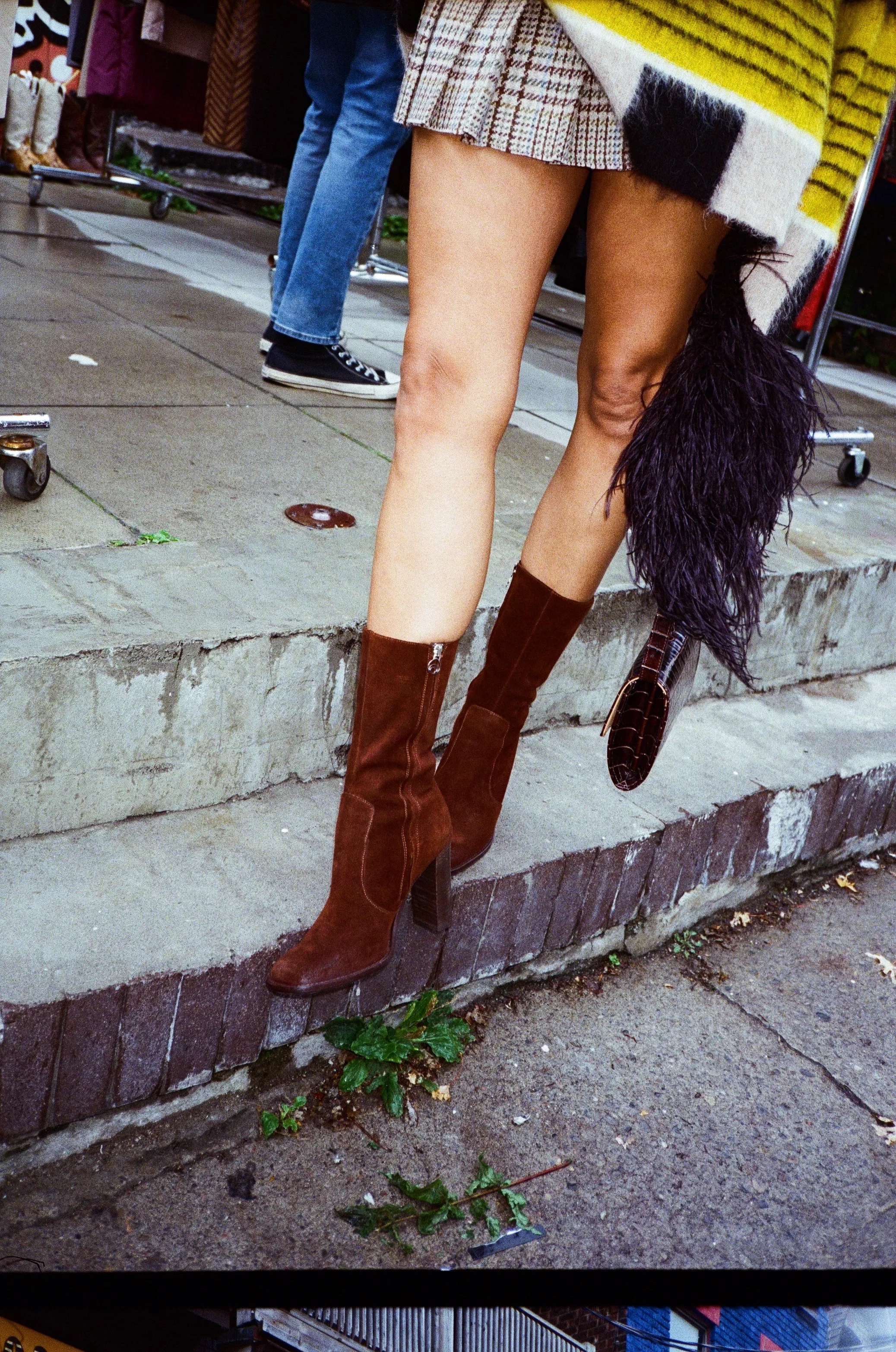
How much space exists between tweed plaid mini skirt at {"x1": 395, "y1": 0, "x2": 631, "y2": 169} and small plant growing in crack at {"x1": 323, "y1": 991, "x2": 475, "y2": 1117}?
3.76 feet

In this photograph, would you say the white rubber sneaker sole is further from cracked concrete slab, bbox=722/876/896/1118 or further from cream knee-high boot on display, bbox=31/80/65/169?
cream knee-high boot on display, bbox=31/80/65/169

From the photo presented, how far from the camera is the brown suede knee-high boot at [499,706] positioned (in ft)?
5.50

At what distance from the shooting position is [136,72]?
5129 millimetres

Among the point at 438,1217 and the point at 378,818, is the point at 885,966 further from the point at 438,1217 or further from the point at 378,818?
the point at 378,818

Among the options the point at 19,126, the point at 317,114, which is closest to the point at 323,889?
the point at 317,114

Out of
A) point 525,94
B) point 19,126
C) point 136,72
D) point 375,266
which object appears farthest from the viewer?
point 19,126

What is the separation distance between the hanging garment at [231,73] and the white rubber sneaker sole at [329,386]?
66.1 inches

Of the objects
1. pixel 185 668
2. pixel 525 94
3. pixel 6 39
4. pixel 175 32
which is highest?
pixel 175 32

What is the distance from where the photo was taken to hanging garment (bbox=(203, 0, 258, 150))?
14.0 ft

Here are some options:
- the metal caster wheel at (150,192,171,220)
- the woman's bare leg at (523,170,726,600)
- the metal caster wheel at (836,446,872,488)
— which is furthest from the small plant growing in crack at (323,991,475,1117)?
the metal caster wheel at (150,192,171,220)

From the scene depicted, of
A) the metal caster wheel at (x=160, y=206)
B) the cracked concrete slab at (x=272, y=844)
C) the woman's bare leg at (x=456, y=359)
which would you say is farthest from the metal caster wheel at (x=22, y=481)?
the metal caster wheel at (x=160, y=206)

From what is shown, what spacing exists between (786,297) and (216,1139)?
4.25 ft

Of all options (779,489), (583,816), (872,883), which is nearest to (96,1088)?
(583,816)

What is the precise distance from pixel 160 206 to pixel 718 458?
498 centimetres
